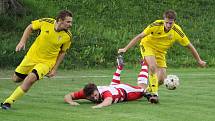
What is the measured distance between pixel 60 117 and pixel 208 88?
687 cm

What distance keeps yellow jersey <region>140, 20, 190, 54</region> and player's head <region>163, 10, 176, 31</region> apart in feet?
0.90

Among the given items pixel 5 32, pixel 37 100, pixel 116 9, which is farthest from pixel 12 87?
pixel 116 9

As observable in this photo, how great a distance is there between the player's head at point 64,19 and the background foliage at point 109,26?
1229 cm

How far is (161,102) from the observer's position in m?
11.9

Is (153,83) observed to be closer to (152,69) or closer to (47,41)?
(152,69)

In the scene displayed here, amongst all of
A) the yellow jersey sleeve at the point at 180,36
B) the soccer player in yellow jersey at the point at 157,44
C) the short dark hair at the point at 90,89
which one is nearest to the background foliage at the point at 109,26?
the soccer player in yellow jersey at the point at 157,44

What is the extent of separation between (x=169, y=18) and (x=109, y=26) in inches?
671

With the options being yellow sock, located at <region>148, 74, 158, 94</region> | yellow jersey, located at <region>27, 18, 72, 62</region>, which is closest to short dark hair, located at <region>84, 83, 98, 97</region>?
yellow jersey, located at <region>27, 18, 72, 62</region>

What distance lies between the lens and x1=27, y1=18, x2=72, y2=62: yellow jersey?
1095 cm

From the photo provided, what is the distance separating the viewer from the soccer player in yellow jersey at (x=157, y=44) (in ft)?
38.9

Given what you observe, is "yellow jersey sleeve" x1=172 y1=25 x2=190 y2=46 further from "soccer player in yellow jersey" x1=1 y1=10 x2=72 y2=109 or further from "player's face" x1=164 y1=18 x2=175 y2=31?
"soccer player in yellow jersey" x1=1 y1=10 x2=72 y2=109

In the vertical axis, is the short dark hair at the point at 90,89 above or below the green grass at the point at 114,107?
above

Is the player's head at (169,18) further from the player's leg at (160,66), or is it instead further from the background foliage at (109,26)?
the background foliage at (109,26)

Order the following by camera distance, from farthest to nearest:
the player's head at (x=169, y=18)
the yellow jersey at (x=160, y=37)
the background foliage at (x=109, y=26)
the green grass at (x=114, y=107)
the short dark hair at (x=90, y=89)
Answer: the background foliage at (x=109, y=26)
the yellow jersey at (x=160, y=37)
the player's head at (x=169, y=18)
the short dark hair at (x=90, y=89)
the green grass at (x=114, y=107)
